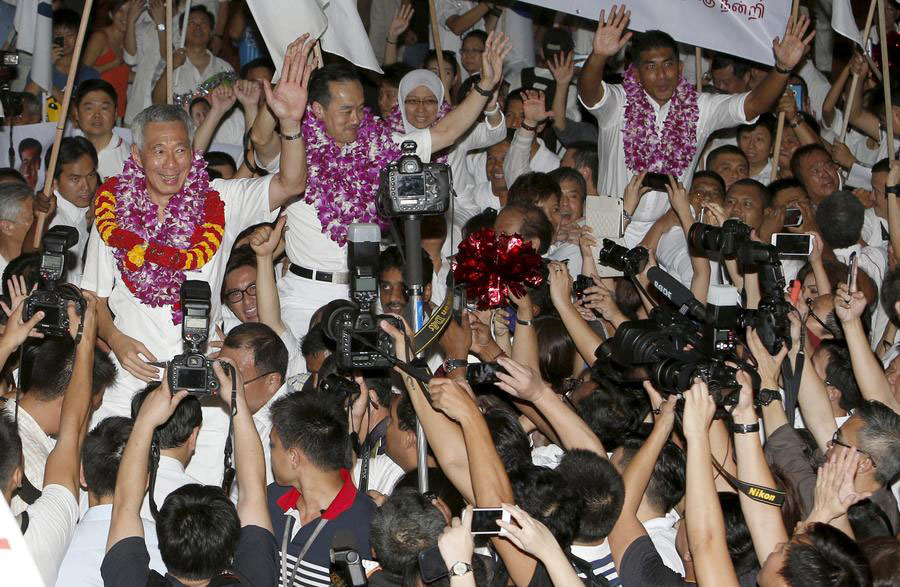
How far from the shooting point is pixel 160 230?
5.45 meters

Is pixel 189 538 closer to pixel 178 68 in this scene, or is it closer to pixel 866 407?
pixel 866 407

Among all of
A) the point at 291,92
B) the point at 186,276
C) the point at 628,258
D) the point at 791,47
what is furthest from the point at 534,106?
the point at 186,276

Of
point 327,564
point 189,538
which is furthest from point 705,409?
point 189,538

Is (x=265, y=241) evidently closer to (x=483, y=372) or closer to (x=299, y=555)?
(x=483, y=372)

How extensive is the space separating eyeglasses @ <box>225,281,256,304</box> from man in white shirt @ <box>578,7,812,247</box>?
2.73m

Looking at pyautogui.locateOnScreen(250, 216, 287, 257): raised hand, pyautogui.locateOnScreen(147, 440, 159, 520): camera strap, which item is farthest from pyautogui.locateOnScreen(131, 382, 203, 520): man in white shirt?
pyautogui.locateOnScreen(250, 216, 287, 257): raised hand

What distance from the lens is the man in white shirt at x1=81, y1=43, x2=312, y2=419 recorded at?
212 inches

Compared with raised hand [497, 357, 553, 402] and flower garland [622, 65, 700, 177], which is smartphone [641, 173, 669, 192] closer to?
flower garland [622, 65, 700, 177]

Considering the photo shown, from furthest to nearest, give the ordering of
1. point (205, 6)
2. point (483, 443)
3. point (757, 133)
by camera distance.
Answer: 1. point (205, 6)
2. point (757, 133)
3. point (483, 443)

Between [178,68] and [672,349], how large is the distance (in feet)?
21.9

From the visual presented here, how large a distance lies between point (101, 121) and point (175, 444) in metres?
4.22

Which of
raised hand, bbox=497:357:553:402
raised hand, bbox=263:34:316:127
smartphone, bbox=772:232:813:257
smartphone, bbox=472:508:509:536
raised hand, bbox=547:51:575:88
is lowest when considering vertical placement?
smartphone, bbox=472:508:509:536

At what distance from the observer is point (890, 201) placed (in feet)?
24.0

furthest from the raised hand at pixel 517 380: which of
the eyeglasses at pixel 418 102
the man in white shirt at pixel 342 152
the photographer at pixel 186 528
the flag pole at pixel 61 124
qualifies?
the eyeglasses at pixel 418 102
